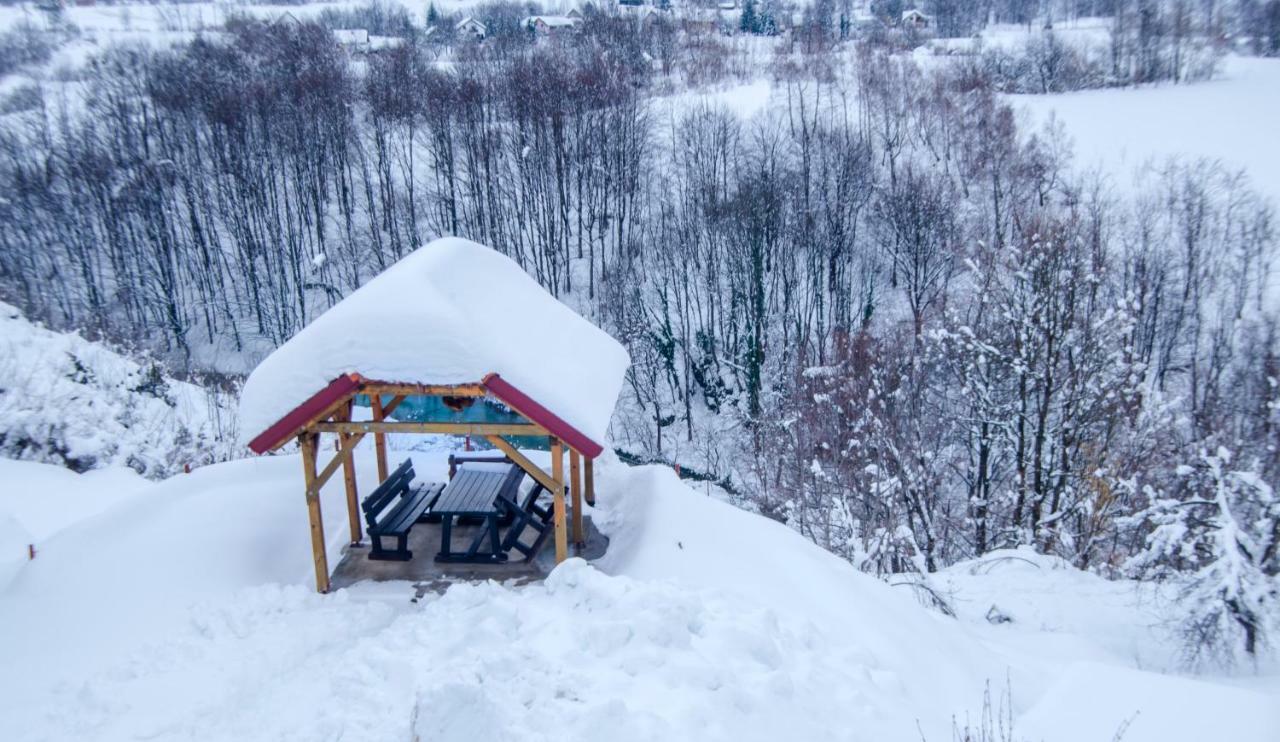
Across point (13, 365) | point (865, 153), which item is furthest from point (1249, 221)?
point (13, 365)

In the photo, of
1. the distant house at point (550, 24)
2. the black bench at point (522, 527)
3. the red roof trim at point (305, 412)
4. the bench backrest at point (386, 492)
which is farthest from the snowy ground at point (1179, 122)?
the red roof trim at point (305, 412)

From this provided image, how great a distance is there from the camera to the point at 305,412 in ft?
23.8

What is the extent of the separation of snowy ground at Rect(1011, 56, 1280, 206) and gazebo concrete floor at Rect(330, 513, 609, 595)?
28.4 m

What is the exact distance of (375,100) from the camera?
116ft

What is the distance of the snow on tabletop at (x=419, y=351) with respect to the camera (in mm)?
7070

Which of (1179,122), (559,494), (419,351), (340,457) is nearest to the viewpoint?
(419,351)

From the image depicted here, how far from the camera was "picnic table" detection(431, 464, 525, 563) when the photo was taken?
8.27 metres

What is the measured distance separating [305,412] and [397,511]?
1829 mm

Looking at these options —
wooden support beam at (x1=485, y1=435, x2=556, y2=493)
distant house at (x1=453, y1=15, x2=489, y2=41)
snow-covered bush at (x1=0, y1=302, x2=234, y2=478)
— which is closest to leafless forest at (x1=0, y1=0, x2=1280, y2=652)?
snow-covered bush at (x1=0, y1=302, x2=234, y2=478)

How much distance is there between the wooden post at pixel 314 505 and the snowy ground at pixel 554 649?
24 centimetres

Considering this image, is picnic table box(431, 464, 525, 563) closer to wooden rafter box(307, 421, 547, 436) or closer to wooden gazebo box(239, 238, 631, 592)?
wooden gazebo box(239, 238, 631, 592)

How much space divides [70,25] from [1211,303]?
7135 centimetres

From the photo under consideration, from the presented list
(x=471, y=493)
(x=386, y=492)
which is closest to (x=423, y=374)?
(x=471, y=493)

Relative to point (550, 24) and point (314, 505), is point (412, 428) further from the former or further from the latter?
point (550, 24)
